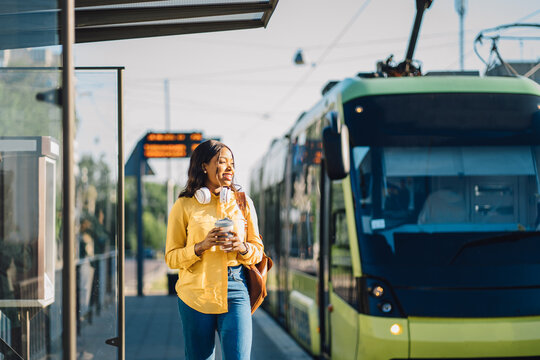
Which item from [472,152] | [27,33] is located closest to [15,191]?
[27,33]

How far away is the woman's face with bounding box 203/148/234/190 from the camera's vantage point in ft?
14.0

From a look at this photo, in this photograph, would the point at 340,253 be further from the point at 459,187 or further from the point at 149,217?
the point at 149,217

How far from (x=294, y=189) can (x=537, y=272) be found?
4.32 metres

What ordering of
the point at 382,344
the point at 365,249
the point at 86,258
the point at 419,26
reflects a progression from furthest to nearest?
the point at 86,258 → the point at 419,26 → the point at 365,249 → the point at 382,344

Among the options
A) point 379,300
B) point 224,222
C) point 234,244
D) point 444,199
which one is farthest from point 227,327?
point 444,199

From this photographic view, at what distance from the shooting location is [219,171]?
4266 millimetres

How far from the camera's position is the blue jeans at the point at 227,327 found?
13.4ft

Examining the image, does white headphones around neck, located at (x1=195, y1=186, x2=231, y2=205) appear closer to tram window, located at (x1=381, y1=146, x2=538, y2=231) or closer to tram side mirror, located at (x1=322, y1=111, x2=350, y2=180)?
tram side mirror, located at (x1=322, y1=111, x2=350, y2=180)

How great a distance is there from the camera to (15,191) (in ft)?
18.0

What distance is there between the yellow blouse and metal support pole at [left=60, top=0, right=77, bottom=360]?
0.89 m

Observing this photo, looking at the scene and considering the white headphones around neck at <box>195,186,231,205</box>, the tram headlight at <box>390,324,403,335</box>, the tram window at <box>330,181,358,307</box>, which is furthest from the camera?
the tram window at <box>330,181,358,307</box>

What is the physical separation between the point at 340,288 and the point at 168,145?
10293 millimetres

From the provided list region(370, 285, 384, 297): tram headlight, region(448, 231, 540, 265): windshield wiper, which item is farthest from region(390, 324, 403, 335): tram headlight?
region(448, 231, 540, 265): windshield wiper

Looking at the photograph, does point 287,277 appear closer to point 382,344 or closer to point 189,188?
point 382,344
